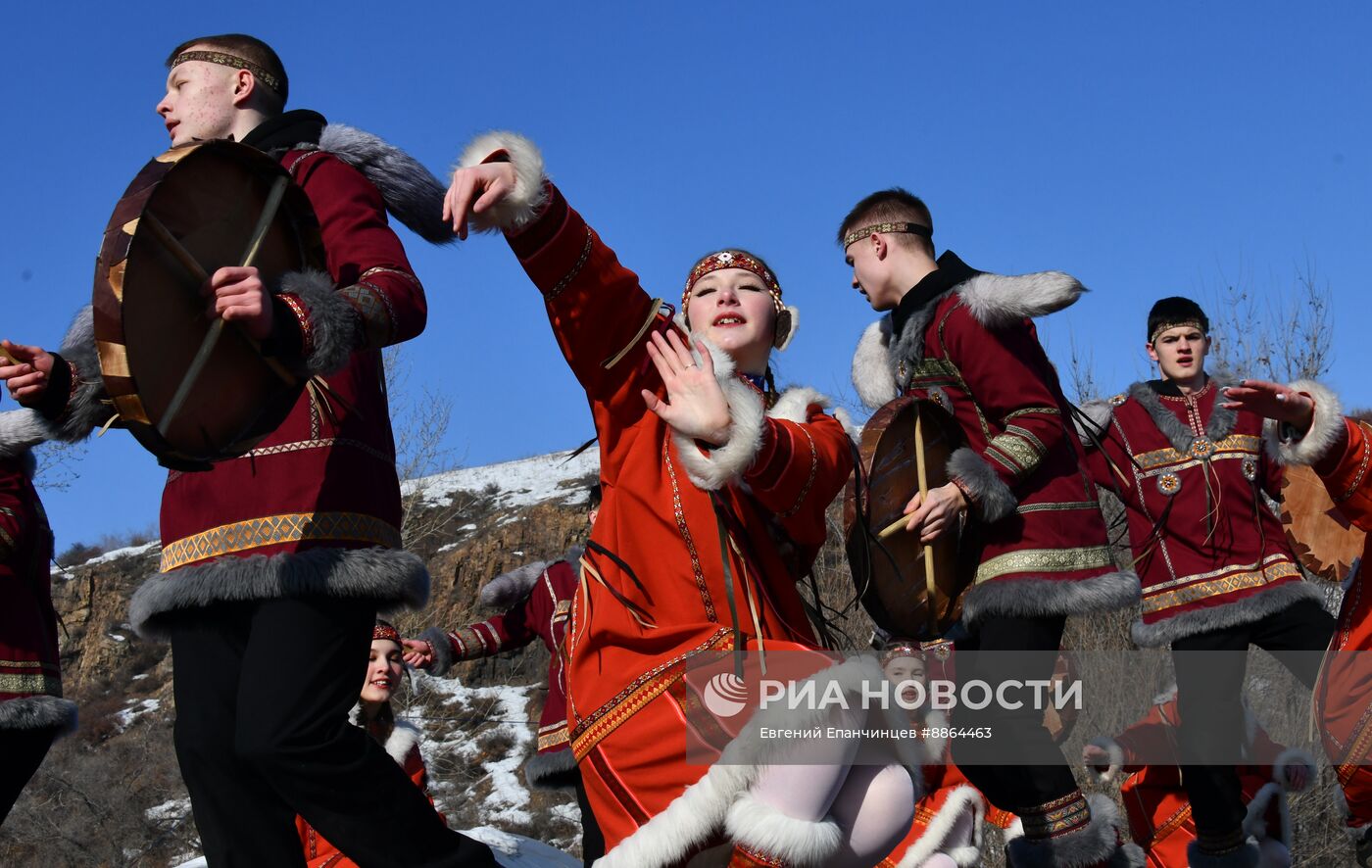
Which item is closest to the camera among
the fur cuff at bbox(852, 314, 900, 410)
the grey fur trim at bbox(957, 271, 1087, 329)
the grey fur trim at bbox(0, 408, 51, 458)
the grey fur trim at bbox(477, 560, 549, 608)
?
the grey fur trim at bbox(957, 271, 1087, 329)

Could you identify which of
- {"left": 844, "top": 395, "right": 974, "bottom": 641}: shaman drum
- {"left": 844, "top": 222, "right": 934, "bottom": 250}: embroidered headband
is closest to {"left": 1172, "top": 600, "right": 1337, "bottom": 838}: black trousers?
{"left": 844, "top": 395, "right": 974, "bottom": 641}: shaman drum

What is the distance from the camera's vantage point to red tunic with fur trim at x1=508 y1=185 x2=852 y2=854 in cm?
332

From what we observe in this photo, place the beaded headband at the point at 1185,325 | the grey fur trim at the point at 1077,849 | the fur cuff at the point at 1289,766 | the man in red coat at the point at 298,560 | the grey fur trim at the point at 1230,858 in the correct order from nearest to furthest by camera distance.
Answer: the man in red coat at the point at 298,560 → the grey fur trim at the point at 1077,849 → the grey fur trim at the point at 1230,858 → the fur cuff at the point at 1289,766 → the beaded headband at the point at 1185,325

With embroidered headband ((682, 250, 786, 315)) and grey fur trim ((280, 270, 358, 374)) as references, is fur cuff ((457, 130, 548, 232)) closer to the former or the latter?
grey fur trim ((280, 270, 358, 374))

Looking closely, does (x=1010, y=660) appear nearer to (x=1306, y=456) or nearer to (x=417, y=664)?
(x=1306, y=456)

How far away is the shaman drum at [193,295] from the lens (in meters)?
3.14

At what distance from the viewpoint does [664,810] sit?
3.24 m

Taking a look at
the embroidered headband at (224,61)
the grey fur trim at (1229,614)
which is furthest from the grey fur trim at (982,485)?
the embroidered headband at (224,61)

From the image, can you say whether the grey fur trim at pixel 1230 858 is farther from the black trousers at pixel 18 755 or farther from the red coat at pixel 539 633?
the black trousers at pixel 18 755

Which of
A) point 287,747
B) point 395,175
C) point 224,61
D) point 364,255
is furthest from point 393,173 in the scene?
point 287,747

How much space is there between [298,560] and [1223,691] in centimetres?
430

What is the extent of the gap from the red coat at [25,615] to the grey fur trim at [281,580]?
167cm

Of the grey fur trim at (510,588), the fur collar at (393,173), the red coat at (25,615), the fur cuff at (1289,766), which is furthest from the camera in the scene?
the grey fur trim at (510,588)

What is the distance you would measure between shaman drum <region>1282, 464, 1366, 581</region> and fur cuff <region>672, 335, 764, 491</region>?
2556 millimetres
